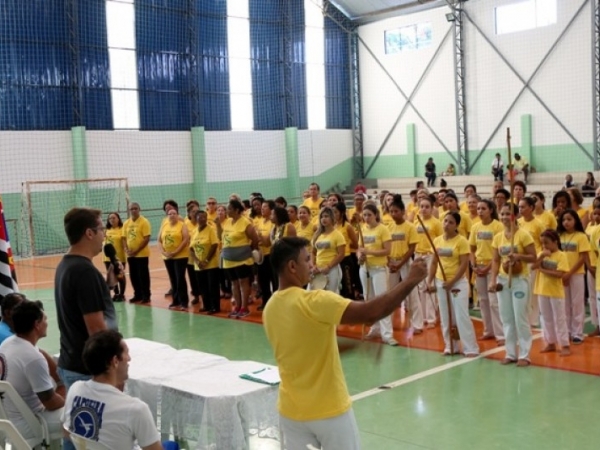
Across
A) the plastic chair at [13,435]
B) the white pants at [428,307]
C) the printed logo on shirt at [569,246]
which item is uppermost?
the printed logo on shirt at [569,246]

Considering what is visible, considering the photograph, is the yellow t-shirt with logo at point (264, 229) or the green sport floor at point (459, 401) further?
the yellow t-shirt with logo at point (264, 229)

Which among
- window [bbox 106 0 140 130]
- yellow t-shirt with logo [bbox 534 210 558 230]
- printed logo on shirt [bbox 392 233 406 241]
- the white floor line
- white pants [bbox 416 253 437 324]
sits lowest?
the white floor line

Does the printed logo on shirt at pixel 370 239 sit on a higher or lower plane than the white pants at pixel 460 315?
higher

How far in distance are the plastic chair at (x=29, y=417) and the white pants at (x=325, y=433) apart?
2.09 metres

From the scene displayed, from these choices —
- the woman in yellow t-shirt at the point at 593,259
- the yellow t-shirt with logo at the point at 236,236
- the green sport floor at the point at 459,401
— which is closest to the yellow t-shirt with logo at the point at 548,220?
the woman in yellow t-shirt at the point at 593,259

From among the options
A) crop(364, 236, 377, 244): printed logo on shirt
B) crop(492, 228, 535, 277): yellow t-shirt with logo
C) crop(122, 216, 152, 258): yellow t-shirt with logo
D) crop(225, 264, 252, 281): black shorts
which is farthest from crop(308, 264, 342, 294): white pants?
crop(122, 216, 152, 258): yellow t-shirt with logo

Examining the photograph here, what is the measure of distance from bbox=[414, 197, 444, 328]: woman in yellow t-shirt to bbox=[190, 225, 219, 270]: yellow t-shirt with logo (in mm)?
3386

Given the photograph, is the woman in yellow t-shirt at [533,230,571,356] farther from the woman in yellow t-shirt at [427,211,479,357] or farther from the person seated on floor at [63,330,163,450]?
the person seated on floor at [63,330,163,450]

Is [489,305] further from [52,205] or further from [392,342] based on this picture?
[52,205]

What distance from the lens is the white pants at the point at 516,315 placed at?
8.00 metres

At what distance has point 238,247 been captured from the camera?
450 inches

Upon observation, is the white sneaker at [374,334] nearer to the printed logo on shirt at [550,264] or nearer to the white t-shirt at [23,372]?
the printed logo on shirt at [550,264]

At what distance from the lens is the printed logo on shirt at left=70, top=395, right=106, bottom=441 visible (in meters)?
3.73

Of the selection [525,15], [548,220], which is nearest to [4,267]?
[548,220]
